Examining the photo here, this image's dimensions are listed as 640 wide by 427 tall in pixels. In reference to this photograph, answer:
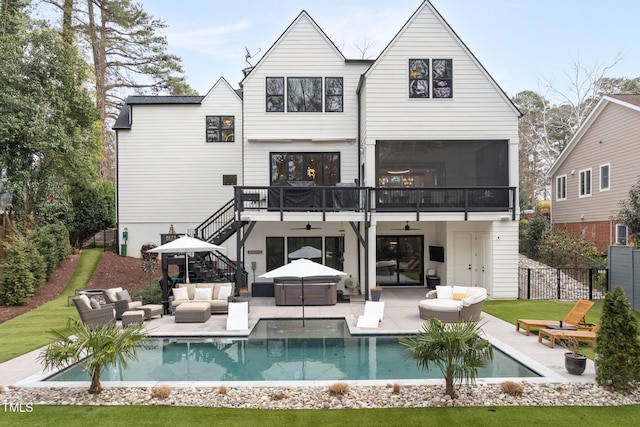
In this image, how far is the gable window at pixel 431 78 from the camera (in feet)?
51.7

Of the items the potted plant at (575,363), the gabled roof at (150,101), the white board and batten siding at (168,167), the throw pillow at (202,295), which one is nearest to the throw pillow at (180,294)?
the throw pillow at (202,295)

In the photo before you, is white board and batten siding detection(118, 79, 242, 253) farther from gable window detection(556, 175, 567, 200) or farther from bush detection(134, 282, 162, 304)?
gable window detection(556, 175, 567, 200)

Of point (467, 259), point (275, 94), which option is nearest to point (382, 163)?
point (275, 94)

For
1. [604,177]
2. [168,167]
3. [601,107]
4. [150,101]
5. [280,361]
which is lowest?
[280,361]

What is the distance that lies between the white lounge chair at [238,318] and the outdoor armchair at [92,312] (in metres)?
3.12

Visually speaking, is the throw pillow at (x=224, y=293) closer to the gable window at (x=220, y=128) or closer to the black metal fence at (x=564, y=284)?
the gable window at (x=220, y=128)

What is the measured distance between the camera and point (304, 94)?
1694 centimetres

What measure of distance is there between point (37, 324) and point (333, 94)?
514 inches

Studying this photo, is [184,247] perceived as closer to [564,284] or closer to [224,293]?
[224,293]

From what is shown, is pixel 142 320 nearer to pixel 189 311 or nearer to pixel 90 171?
pixel 189 311

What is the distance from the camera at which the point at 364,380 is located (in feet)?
23.8

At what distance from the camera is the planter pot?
7277 mm

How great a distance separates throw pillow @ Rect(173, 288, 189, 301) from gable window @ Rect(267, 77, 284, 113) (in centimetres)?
797

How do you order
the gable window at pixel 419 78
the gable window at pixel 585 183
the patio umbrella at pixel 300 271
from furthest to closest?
the gable window at pixel 585 183
the gable window at pixel 419 78
the patio umbrella at pixel 300 271
